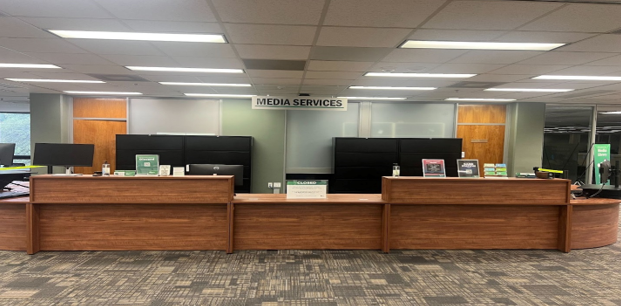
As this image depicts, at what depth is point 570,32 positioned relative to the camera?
107 inches

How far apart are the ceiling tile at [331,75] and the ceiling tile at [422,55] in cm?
88

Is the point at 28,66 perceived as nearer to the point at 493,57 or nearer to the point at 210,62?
the point at 210,62

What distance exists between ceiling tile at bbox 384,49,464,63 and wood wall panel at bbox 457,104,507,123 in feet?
14.9

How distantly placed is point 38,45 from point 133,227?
2189 millimetres

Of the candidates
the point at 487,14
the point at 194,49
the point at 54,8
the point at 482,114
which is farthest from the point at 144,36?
the point at 482,114

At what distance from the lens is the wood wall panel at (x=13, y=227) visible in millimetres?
3582

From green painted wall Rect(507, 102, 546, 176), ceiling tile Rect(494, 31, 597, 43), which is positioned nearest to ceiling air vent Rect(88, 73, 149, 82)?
ceiling tile Rect(494, 31, 597, 43)

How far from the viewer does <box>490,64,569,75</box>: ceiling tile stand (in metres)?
3.94

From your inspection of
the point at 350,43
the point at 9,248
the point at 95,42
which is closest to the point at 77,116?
the point at 9,248

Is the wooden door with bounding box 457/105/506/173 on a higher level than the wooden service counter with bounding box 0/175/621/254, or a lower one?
higher

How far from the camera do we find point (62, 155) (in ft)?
20.5

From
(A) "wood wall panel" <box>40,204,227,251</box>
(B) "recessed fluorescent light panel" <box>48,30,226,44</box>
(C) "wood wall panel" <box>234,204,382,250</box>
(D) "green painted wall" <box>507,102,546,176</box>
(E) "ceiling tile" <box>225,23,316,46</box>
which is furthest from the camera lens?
(D) "green painted wall" <box>507,102,546,176</box>

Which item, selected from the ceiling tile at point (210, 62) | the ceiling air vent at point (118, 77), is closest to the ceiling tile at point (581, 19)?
the ceiling tile at point (210, 62)

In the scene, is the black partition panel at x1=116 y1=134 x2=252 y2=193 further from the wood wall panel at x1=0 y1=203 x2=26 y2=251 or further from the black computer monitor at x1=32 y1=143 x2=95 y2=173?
the wood wall panel at x1=0 y1=203 x2=26 y2=251
